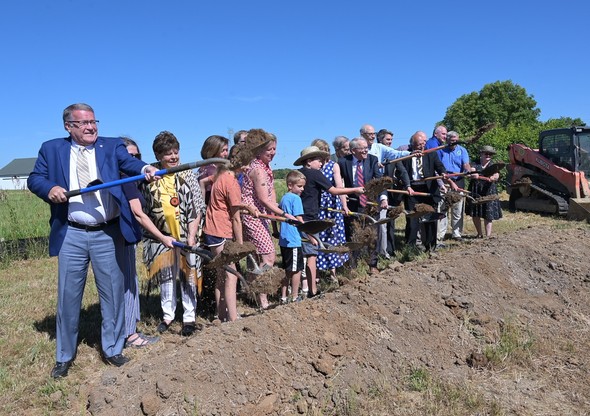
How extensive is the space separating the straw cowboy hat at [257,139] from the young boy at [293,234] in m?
0.59

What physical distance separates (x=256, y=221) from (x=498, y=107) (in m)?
43.8

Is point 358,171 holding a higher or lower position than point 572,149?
lower

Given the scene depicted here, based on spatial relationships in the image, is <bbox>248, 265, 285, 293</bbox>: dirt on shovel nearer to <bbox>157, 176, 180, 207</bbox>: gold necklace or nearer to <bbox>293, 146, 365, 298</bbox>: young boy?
<bbox>157, 176, 180, 207</bbox>: gold necklace

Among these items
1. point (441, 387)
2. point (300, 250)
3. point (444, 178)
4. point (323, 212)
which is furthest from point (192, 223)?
point (444, 178)

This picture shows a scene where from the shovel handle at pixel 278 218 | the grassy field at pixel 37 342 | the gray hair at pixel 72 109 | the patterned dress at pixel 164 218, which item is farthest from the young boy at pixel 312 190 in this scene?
the gray hair at pixel 72 109

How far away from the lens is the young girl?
13.5 feet

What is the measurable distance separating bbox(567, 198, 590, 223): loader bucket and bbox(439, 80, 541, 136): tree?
113ft

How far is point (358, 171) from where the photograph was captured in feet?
19.8

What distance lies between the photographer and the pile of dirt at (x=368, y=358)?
3.05 meters

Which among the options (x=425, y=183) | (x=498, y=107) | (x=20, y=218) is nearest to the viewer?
(x=425, y=183)

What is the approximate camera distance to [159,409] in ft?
9.58

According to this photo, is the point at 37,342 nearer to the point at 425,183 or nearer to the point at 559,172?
the point at 425,183

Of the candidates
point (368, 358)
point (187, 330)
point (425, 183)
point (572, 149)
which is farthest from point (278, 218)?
point (572, 149)

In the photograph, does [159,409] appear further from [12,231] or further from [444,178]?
[12,231]
